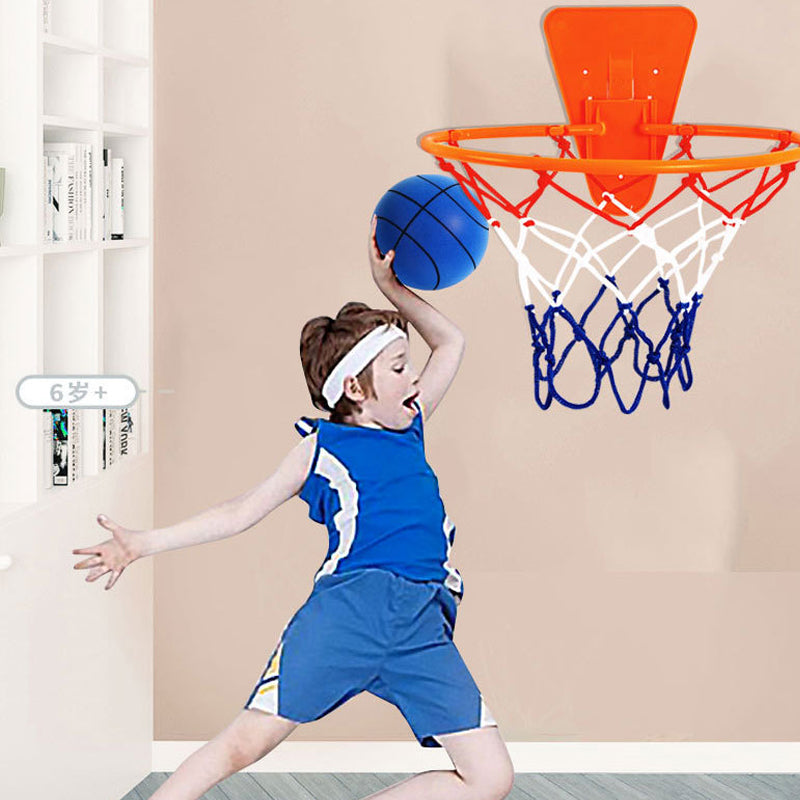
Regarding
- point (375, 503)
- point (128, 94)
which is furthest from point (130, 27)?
point (375, 503)

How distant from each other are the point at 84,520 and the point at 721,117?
1845mm

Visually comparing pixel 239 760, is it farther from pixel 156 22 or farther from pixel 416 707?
pixel 156 22

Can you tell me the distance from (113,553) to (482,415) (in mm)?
1155

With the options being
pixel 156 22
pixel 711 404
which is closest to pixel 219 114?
pixel 156 22

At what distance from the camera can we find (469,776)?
2480 mm

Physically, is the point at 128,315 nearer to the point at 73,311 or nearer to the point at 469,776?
the point at 73,311

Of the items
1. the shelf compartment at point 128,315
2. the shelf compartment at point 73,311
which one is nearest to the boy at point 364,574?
the shelf compartment at point 73,311

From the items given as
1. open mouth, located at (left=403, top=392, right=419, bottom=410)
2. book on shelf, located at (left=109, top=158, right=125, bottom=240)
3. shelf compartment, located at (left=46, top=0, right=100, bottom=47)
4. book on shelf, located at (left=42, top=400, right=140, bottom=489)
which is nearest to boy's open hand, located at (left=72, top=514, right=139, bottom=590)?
book on shelf, located at (left=42, top=400, right=140, bottom=489)

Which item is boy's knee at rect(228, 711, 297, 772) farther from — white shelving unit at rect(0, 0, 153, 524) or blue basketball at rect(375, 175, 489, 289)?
blue basketball at rect(375, 175, 489, 289)

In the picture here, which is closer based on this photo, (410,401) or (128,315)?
(410,401)

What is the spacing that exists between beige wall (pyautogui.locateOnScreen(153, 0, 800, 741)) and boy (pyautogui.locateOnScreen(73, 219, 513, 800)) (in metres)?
0.60

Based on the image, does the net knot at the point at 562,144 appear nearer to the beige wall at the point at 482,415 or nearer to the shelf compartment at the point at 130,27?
the beige wall at the point at 482,415

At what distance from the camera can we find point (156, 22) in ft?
10.7

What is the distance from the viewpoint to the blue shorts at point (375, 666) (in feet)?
8.18
